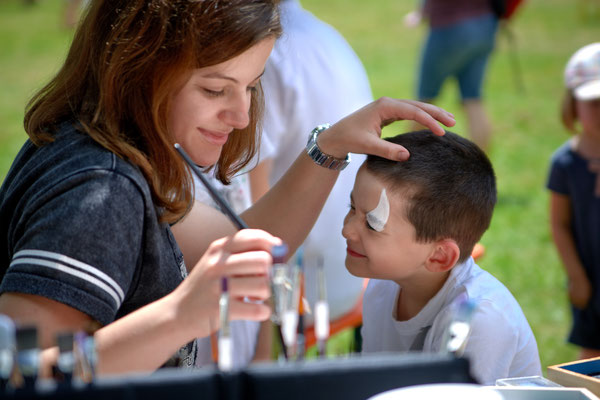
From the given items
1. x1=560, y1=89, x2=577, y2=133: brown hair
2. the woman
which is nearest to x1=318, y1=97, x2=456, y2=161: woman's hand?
the woman

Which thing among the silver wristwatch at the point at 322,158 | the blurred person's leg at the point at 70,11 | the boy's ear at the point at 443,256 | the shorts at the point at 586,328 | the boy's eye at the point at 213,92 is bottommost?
the shorts at the point at 586,328

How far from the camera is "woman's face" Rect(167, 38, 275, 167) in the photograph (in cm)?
118

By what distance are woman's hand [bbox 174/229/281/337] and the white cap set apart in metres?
1.99

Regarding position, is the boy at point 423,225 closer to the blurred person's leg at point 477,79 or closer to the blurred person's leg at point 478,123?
the blurred person's leg at point 477,79

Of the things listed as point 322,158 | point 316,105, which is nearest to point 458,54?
point 316,105

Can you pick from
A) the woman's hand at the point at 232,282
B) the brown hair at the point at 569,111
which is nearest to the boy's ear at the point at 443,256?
the woman's hand at the point at 232,282

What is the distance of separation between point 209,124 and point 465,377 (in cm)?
63

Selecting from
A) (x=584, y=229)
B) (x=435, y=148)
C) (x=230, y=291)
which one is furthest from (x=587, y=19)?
(x=230, y=291)

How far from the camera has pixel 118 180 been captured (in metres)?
1.06

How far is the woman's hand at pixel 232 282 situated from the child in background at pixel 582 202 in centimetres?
193

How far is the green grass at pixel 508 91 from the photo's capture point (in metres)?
3.60

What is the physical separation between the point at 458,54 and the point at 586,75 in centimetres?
221

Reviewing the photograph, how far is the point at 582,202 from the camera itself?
2.57 metres

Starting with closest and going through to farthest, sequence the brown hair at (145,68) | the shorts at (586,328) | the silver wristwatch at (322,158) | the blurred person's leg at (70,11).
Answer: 1. the brown hair at (145,68)
2. the silver wristwatch at (322,158)
3. the shorts at (586,328)
4. the blurred person's leg at (70,11)
